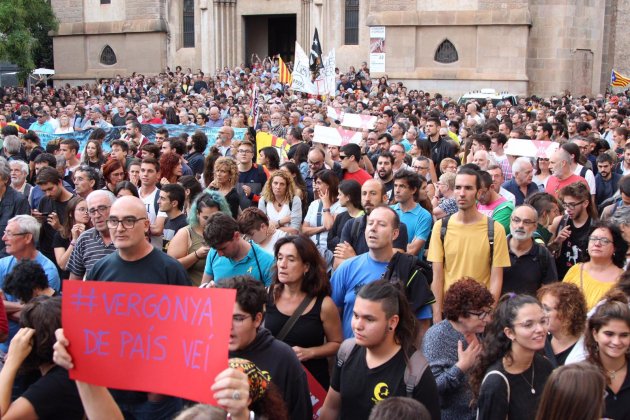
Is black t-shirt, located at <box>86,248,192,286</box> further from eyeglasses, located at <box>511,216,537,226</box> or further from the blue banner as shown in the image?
the blue banner

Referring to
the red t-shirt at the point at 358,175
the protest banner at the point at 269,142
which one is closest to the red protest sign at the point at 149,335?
the red t-shirt at the point at 358,175

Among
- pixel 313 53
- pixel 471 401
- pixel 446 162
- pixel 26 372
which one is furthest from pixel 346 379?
pixel 313 53

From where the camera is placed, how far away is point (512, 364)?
13.8 ft

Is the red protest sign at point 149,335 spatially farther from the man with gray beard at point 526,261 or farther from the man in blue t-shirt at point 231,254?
the man with gray beard at point 526,261

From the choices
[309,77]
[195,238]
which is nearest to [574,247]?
[195,238]

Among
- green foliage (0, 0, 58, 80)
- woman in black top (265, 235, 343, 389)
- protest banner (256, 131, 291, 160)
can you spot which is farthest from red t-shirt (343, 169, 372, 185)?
green foliage (0, 0, 58, 80)

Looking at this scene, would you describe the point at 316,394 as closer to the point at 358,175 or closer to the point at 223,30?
the point at 358,175

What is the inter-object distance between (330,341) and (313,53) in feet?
49.2

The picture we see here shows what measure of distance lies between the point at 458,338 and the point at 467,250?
1611 mm

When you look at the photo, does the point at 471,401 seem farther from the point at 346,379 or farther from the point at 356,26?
the point at 356,26

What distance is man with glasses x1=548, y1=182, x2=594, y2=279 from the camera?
7305 mm

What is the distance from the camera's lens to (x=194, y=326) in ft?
11.1

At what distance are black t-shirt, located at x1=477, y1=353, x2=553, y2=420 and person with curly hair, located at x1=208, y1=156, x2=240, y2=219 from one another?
4734 mm

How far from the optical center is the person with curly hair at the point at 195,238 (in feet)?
21.7
